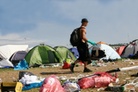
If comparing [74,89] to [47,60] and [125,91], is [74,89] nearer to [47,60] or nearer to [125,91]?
[125,91]

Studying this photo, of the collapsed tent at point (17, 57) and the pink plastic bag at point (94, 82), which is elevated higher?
the collapsed tent at point (17, 57)

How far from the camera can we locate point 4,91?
23.8ft

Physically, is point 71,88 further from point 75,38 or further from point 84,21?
point 84,21

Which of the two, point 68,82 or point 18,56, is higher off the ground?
point 18,56

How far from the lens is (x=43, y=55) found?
19.0 metres

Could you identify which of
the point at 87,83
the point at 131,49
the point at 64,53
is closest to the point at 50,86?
the point at 87,83

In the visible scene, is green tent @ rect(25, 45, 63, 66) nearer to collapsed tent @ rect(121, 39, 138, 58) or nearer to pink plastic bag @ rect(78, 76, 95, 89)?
collapsed tent @ rect(121, 39, 138, 58)

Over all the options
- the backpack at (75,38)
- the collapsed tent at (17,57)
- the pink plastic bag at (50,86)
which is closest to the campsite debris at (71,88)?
the pink plastic bag at (50,86)

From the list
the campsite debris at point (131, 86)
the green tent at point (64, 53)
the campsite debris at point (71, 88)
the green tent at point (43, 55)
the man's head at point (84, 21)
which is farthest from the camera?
the green tent at point (64, 53)

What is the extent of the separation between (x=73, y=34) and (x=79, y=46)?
48 cm

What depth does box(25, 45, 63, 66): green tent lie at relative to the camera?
60.9 ft

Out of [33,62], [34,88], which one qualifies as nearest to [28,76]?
[34,88]

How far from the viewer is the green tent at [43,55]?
60.9ft

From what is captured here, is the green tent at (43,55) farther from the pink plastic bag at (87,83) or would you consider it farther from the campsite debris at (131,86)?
the campsite debris at (131,86)
